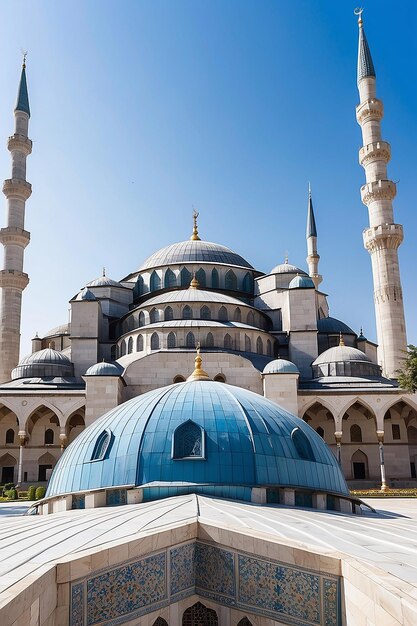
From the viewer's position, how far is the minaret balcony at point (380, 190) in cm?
3409

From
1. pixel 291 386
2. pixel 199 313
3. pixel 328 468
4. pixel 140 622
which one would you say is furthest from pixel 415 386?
pixel 140 622

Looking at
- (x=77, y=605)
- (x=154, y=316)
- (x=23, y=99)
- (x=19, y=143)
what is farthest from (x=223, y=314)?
(x=77, y=605)

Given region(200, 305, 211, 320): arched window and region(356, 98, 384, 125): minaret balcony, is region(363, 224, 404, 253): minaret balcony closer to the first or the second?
region(356, 98, 384, 125): minaret balcony

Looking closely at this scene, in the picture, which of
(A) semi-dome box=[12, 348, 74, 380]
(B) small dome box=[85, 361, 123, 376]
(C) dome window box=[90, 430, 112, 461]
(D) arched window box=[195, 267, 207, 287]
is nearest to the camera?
(C) dome window box=[90, 430, 112, 461]

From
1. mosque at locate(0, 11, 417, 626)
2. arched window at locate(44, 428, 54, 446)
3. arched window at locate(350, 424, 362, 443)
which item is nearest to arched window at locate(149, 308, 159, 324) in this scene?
mosque at locate(0, 11, 417, 626)

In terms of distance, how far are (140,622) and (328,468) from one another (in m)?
6.43

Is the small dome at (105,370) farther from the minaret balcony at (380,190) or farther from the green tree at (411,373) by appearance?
the minaret balcony at (380,190)

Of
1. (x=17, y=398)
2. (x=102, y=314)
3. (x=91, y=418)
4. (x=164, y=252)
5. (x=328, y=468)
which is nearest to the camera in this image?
(x=328, y=468)

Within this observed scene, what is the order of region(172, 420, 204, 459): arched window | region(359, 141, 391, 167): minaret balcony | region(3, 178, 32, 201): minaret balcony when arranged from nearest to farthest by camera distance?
region(172, 420, 204, 459): arched window < region(359, 141, 391, 167): minaret balcony < region(3, 178, 32, 201): minaret balcony

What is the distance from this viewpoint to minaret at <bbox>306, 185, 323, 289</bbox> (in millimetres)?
48969

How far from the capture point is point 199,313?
31.4 meters

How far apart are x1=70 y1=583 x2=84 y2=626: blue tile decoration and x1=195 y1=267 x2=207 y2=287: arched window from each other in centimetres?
3084

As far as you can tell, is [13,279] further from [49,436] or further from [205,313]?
[205,313]

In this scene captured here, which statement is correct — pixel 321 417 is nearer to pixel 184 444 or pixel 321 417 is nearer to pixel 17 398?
pixel 17 398
